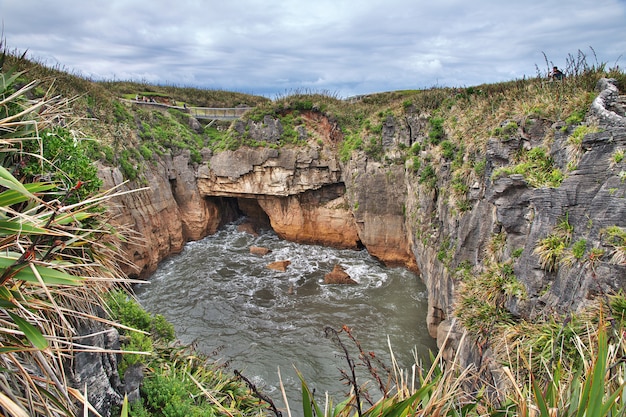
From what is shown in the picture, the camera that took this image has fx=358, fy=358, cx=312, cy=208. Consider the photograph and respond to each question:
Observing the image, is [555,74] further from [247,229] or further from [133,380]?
[247,229]

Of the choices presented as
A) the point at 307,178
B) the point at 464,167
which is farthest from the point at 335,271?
the point at 464,167

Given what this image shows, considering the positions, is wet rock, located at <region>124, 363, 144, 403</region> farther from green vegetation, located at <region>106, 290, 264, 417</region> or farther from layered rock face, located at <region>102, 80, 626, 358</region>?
layered rock face, located at <region>102, 80, 626, 358</region>

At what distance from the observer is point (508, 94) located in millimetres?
10500

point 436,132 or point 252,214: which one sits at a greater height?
point 436,132

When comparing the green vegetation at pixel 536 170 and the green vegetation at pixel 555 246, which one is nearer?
the green vegetation at pixel 555 246

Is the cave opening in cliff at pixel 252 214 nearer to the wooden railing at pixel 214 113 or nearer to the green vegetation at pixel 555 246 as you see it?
the wooden railing at pixel 214 113

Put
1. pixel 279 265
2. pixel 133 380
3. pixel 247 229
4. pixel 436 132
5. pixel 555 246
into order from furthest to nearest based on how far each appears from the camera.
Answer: pixel 247 229 → pixel 279 265 → pixel 436 132 → pixel 555 246 → pixel 133 380

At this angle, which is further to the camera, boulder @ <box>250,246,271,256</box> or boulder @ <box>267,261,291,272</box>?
boulder @ <box>250,246,271,256</box>

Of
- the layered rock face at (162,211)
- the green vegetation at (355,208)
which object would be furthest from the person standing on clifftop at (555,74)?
the layered rock face at (162,211)

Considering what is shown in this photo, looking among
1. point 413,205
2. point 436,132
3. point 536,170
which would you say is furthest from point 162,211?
point 536,170

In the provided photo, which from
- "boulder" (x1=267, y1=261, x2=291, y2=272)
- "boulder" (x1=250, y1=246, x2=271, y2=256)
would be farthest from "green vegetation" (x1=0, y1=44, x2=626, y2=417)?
"boulder" (x1=250, y1=246, x2=271, y2=256)

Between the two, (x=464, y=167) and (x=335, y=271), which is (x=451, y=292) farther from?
(x=335, y=271)

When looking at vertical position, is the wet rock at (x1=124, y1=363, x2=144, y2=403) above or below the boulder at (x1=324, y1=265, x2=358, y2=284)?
above

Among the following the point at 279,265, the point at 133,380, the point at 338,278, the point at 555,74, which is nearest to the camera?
the point at 133,380
